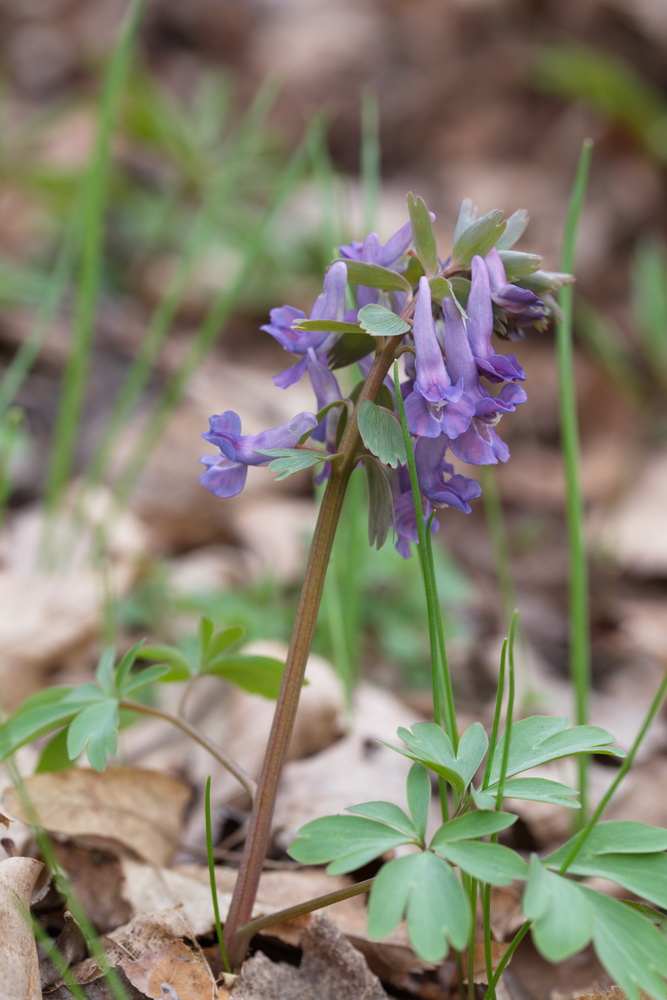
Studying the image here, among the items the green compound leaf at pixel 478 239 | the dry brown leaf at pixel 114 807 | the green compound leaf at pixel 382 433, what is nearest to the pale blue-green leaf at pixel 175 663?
the dry brown leaf at pixel 114 807

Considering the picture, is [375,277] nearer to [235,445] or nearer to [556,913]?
[235,445]

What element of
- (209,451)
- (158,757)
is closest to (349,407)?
(158,757)

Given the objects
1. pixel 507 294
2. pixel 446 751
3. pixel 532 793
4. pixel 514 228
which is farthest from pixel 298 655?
pixel 514 228

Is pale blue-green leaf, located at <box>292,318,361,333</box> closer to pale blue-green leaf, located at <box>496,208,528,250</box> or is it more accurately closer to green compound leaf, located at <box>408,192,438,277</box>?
green compound leaf, located at <box>408,192,438,277</box>

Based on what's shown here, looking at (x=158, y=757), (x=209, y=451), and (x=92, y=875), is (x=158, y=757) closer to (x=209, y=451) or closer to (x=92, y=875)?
(x=92, y=875)

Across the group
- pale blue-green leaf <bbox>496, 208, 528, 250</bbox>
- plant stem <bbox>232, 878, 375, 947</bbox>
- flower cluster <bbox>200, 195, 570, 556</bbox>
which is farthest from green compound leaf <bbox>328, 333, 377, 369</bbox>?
plant stem <bbox>232, 878, 375, 947</bbox>

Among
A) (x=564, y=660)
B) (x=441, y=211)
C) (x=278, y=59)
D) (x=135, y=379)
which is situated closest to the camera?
(x=135, y=379)
